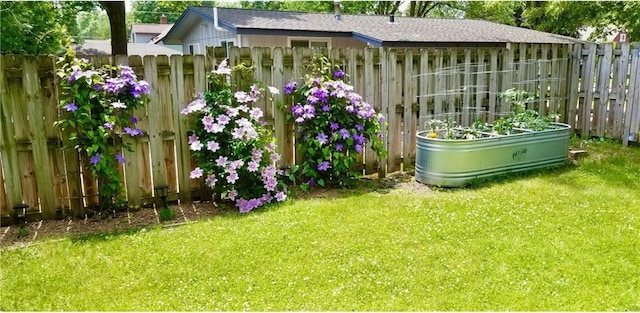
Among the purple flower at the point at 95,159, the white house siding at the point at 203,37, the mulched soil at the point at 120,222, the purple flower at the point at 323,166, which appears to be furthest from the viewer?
the white house siding at the point at 203,37

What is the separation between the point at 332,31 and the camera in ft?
44.3

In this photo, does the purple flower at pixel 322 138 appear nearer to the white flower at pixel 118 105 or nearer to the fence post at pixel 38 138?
the white flower at pixel 118 105

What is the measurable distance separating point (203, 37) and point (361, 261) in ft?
46.6

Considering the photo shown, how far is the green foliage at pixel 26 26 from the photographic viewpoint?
12320mm

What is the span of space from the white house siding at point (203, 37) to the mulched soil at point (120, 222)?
10.1 meters

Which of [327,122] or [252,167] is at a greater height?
[327,122]

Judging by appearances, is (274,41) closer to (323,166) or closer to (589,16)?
(323,166)

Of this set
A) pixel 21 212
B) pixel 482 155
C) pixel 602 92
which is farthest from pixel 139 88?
pixel 602 92

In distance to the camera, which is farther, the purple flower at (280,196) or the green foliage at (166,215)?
the purple flower at (280,196)

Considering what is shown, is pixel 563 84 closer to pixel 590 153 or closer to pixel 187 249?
pixel 590 153

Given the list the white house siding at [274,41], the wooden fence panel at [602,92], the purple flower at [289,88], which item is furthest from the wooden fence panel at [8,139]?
the white house siding at [274,41]

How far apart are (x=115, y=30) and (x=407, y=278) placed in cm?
998

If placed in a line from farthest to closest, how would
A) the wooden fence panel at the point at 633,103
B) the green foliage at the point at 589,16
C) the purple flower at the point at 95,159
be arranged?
1. the green foliage at the point at 589,16
2. the wooden fence panel at the point at 633,103
3. the purple flower at the point at 95,159

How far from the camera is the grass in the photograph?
2.64 metres
